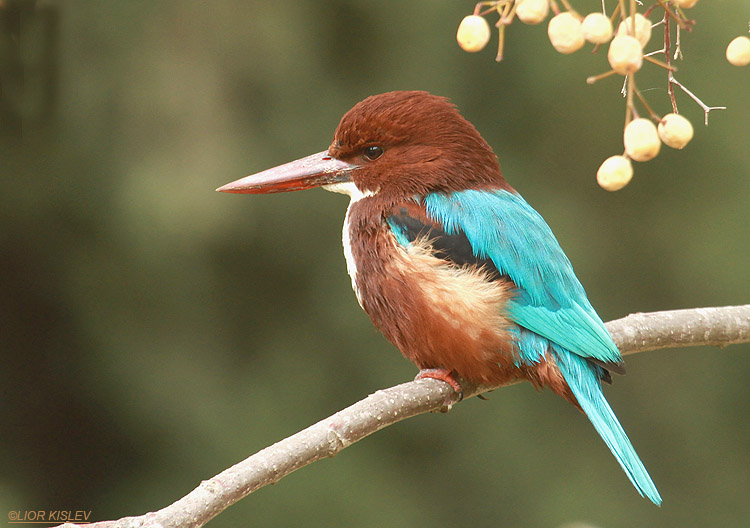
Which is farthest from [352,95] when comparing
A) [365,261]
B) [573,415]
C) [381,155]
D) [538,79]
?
[573,415]

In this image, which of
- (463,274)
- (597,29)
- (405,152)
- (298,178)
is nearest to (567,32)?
(597,29)

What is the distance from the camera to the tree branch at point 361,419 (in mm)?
1408

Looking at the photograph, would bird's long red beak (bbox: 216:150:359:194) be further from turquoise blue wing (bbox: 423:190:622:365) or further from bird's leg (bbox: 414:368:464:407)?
bird's leg (bbox: 414:368:464:407)

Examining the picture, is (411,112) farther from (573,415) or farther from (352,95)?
(573,415)

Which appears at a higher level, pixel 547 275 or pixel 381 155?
pixel 381 155

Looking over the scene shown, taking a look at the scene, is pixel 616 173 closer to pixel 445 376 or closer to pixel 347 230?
pixel 445 376

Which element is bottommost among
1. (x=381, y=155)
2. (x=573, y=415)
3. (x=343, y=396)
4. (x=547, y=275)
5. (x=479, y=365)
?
(x=573, y=415)

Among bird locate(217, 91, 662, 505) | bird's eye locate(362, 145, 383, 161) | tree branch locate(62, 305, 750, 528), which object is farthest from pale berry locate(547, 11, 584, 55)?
bird's eye locate(362, 145, 383, 161)

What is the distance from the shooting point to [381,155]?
8.05 feet

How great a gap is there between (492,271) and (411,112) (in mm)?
493

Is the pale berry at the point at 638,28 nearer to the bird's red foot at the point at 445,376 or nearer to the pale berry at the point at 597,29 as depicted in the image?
the pale berry at the point at 597,29

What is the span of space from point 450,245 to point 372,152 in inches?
15.4

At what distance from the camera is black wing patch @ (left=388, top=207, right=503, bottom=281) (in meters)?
2.23

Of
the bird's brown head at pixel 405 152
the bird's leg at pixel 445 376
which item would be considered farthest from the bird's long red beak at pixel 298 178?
the bird's leg at pixel 445 376
